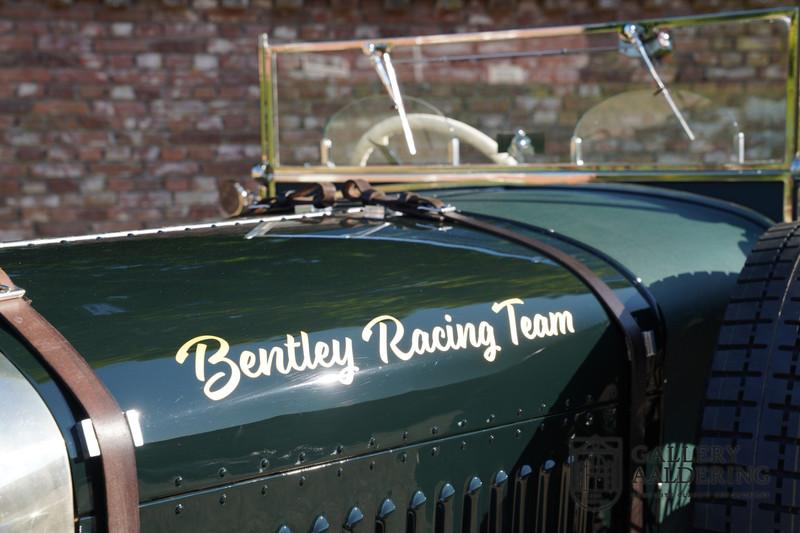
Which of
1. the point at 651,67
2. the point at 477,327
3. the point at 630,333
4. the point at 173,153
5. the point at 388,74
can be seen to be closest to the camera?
the point at 477,327

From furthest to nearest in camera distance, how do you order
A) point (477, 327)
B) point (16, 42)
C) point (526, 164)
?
1. point (16, 42)
2. point (526, 164)
3. point (477, 327)

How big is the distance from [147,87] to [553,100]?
489 cm

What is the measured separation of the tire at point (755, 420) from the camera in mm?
1798

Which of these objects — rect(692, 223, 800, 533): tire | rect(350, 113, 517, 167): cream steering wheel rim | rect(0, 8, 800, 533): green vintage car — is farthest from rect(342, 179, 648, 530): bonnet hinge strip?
rect(350, 113, 517, 167): cream steering wheel rim

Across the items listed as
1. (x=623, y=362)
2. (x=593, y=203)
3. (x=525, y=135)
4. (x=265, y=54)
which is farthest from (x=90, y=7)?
(x=623, y=362)

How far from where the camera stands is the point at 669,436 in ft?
6.89

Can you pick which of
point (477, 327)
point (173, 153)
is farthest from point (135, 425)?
point (173, 153)

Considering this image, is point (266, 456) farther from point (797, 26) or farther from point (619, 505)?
point (797, 26)

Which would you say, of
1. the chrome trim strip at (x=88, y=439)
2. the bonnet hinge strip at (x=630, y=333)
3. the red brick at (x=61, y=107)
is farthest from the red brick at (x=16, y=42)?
the chrome trim strip at (x=88, y=439)

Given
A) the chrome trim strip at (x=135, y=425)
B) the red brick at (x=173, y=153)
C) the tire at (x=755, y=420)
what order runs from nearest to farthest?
the chrome trim strip at (x=135, y=425), the tire at (x=755, y=420), the red brick at (x=173, y=153)

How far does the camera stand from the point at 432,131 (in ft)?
10.0

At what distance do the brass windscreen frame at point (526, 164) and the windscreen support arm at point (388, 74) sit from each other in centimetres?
2

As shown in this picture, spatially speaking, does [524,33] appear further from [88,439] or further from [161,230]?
[88,439]

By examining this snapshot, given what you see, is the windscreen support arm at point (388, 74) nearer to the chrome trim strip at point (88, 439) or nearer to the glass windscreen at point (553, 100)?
the glass windscreen at point (553, 100)
